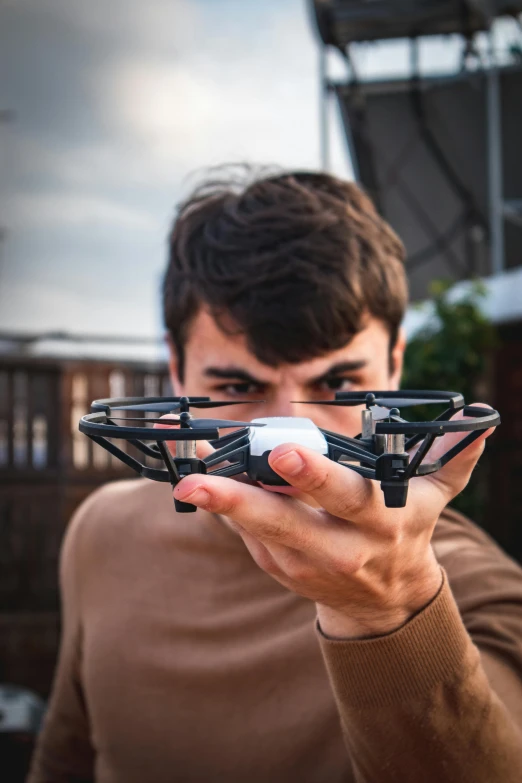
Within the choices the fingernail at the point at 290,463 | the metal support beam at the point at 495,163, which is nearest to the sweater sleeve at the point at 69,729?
the fingernail at the point at 290,463

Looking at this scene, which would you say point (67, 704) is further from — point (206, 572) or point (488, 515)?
point (488, 515)

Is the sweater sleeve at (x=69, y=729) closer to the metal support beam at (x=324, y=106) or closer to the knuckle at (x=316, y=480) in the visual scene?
the knuckle at (x=316, y=480)

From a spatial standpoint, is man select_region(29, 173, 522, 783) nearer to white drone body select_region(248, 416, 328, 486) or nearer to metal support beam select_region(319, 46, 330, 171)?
white drone body select_region(248, 416, 328, 486)

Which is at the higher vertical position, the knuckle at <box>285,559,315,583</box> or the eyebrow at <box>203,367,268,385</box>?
the eyebrow at <box>203,367,268,385</box>

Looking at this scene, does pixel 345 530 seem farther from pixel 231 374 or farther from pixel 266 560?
pixel 231 374

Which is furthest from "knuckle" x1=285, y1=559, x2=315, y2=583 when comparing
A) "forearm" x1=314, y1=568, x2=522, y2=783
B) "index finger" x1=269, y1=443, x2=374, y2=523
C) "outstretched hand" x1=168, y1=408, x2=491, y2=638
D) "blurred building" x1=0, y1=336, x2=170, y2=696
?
"blurred building" x1=0, y1=336, x2=170, y2=696

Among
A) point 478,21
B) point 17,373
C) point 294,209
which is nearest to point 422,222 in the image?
point 478,21

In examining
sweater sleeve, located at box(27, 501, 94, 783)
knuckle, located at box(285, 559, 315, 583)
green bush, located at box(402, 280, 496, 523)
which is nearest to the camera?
knuckle, located at box(285, 559, 315, 583)
